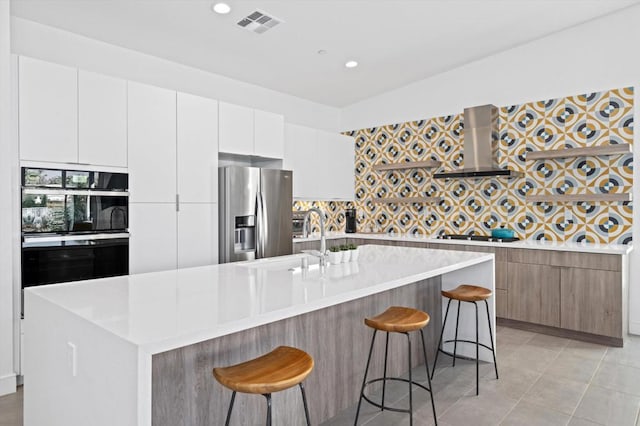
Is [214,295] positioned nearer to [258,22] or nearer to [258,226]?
[258,226]

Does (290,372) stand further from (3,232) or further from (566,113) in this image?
(566,113)

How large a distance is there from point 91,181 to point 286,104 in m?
3.14

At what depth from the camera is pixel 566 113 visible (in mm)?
4633

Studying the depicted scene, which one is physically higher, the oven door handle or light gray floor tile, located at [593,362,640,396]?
the oven door handle

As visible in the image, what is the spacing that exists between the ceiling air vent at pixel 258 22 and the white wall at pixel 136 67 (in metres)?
1.10

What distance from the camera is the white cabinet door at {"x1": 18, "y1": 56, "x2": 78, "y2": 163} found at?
3021 millimetres

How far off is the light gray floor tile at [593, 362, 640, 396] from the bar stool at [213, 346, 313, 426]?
258 centimetres

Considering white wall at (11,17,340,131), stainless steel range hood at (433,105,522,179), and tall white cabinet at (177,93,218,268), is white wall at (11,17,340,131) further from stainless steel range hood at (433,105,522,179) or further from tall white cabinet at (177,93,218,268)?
stainless steel range hood at (433,105,522,179)

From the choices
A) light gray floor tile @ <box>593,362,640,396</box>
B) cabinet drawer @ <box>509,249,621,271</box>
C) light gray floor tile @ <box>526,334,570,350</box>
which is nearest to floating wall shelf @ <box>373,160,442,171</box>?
cabinet drawer @ <box>509,249,621,271</box>

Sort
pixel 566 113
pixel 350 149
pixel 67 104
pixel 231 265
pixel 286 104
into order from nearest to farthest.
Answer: pixel 231 265 → pixel 67 104 → pixel 566 113 → pixel 286 104 → pixel 350 149

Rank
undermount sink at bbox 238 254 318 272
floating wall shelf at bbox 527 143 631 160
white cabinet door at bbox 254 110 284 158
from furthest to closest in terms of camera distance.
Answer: white cabinet door at bbox 254 110 284 158 → floating wall shelf at bbox 527 143 631 160 → undermount sink at bbox 238 254 318 272

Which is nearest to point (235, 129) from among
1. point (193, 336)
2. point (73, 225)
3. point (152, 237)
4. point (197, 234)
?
point (197, 234)

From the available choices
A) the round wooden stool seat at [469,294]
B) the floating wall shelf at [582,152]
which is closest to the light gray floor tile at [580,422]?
the round wooden stool seat at [469,294]

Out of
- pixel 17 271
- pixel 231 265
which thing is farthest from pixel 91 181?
pixel 231 265
